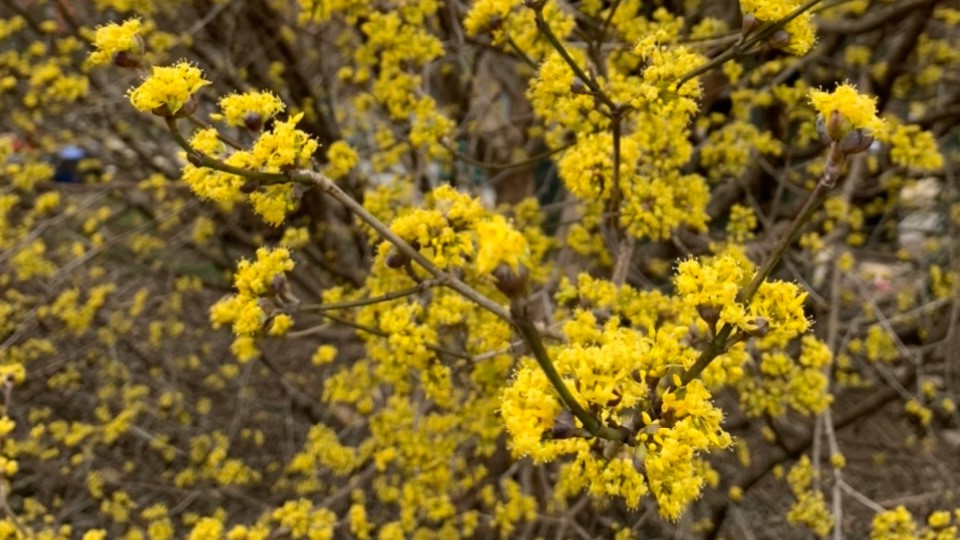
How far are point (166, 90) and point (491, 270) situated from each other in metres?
1.09

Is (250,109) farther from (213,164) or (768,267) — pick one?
(768,267)

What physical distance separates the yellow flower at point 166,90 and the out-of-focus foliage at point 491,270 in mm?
12

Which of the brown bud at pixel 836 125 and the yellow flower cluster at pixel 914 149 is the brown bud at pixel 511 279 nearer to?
the brown bud at pixel 836 125

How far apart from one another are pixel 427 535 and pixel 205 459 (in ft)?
9.06

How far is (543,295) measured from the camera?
3949mm

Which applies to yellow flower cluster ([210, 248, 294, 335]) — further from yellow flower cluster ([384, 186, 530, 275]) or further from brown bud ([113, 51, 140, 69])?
brown bud ([113, 51, 140, 69])

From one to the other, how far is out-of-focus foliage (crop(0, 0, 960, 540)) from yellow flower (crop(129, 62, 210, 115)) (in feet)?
0.04

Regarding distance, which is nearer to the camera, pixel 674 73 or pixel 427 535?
pixel 674 73

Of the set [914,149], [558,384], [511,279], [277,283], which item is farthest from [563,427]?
[914,149]

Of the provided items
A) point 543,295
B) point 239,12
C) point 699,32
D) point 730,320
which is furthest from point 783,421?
point 239,12

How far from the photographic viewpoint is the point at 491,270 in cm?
143

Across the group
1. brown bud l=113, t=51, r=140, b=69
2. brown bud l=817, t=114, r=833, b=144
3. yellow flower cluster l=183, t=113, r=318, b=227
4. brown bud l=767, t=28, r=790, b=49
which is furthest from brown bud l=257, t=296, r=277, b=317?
brown bud l=767, t=28, r=790, b=49

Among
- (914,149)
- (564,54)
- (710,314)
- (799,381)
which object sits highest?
(914,149)

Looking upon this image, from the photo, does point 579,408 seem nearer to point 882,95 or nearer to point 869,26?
point 869,26
